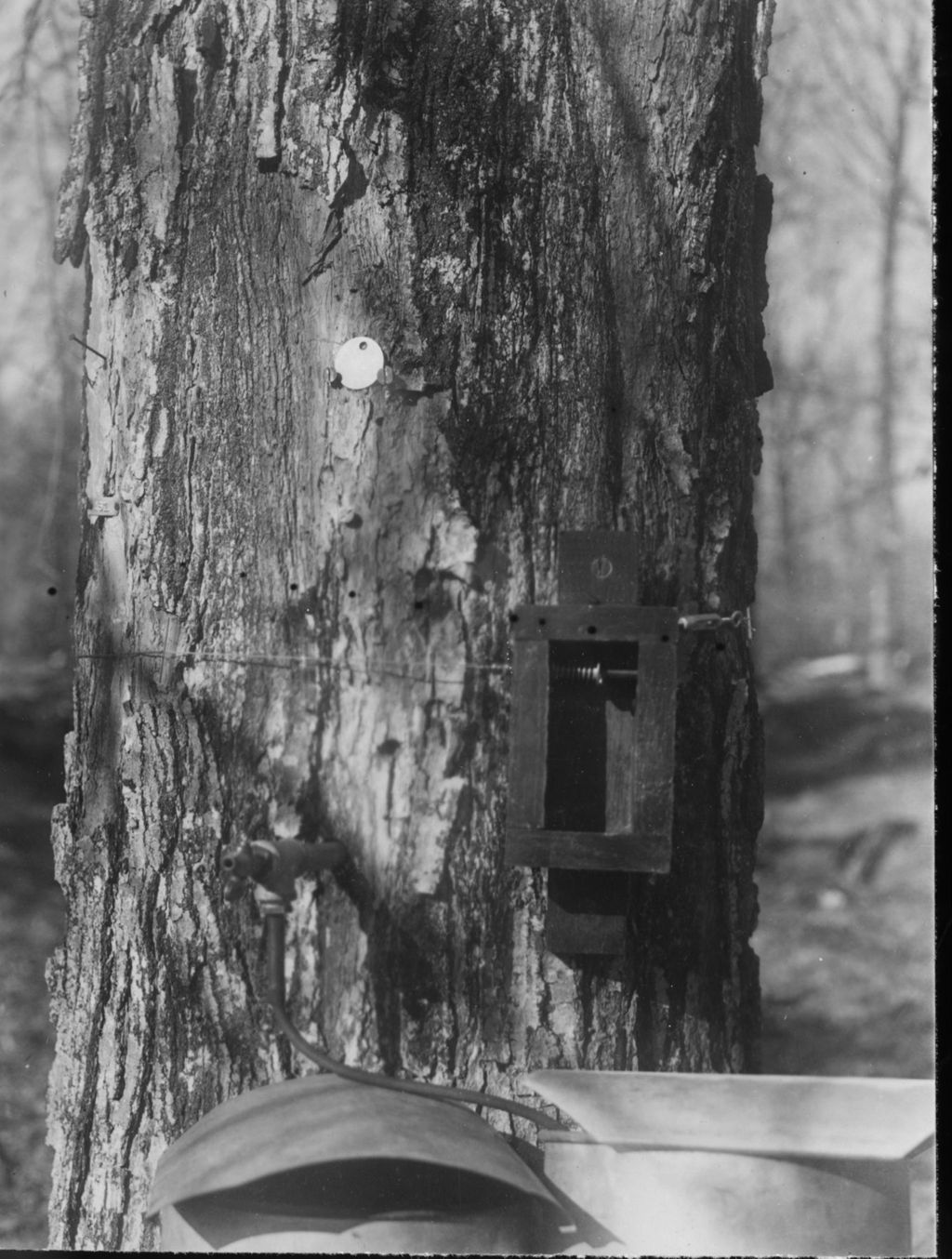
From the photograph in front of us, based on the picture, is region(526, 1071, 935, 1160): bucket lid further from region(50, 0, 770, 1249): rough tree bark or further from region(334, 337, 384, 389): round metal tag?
region(334, 337, 384, 389): round metal tag

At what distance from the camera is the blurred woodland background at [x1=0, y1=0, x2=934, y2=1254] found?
5.42 feet

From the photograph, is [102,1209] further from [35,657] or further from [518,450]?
[35,657]

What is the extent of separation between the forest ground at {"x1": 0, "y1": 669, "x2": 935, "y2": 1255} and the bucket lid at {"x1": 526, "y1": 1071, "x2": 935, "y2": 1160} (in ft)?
2.87

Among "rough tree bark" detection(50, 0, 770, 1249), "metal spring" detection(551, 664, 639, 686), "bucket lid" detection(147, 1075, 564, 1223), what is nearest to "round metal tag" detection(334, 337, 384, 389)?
"rough tree bark" detection(50, 0, 770, 1249)

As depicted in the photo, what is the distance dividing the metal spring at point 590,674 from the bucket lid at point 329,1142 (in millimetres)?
444

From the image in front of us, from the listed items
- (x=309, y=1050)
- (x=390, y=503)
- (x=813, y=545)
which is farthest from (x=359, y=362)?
(x=813, y=545)

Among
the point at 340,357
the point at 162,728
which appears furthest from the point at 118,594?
the point at 340,357

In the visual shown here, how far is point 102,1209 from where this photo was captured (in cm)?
132

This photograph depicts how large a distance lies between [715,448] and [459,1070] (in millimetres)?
735

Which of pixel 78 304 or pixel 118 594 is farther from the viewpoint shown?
pixel 78 304

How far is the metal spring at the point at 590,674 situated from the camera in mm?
1218

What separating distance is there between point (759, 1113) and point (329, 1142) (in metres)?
0.41

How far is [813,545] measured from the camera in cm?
267

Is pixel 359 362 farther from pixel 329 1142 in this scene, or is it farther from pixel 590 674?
pixel 329 1142
